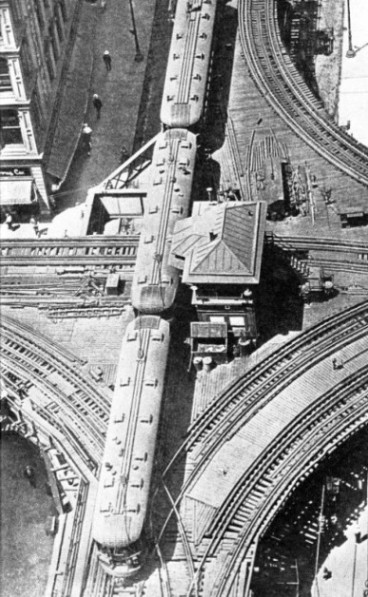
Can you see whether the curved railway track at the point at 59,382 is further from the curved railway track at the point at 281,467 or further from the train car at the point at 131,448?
the curved railway track at the point at 281,467

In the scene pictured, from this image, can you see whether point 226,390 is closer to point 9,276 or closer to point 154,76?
point 9,276

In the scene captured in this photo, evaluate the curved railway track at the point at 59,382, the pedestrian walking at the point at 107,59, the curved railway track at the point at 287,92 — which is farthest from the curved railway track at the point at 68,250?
the pedestrian walking at the point at 107,59

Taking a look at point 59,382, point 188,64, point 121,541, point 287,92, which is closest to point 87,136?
point 188,64

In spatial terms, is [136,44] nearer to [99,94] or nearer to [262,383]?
[99,94]

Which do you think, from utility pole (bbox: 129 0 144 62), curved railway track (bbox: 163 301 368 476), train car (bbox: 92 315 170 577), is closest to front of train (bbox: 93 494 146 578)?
train car (bbox: 92 315 170 577)

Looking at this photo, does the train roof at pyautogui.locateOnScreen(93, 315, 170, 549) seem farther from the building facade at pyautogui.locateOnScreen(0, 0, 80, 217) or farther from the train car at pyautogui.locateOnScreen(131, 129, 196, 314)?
the building facade at pyautogui.locateOnScreen(0, 0, 80, 217)

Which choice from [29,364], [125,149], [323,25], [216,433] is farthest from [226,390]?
[323,25]
